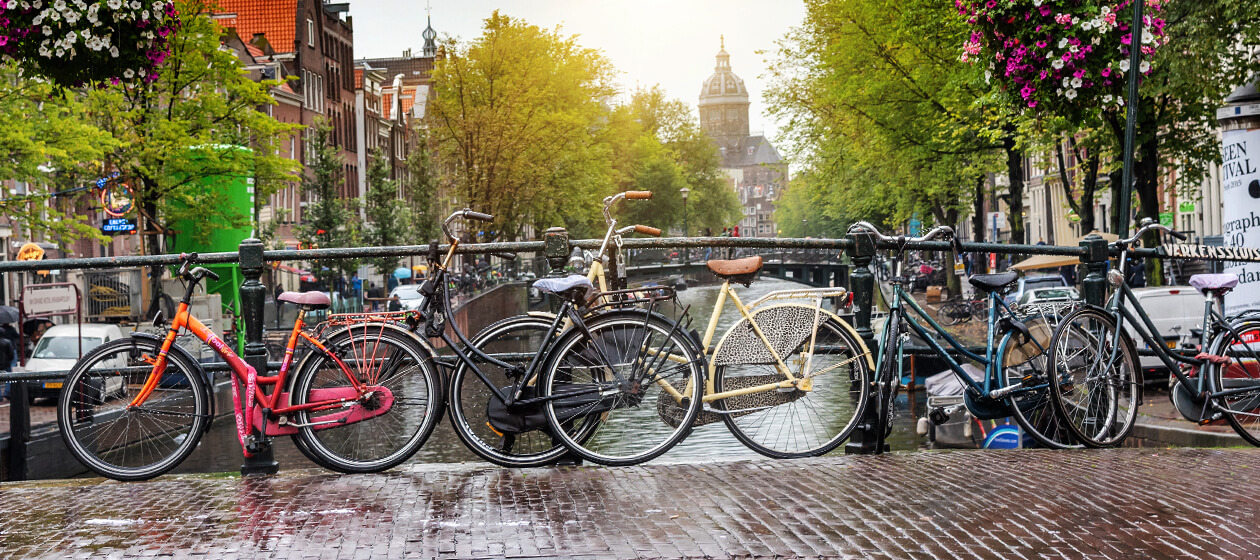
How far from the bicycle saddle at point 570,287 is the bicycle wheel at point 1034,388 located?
2.13m

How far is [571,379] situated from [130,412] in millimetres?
1994

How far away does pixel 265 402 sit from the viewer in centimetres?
535

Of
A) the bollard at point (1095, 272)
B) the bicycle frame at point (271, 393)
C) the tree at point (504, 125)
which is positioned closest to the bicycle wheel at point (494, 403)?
the bicycle frame at point (271, 393)

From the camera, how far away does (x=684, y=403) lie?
17.5 feet

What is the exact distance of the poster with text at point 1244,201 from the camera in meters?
10.6

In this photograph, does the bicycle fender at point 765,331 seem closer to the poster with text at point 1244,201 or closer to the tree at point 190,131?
the poster with text at point 1244,201

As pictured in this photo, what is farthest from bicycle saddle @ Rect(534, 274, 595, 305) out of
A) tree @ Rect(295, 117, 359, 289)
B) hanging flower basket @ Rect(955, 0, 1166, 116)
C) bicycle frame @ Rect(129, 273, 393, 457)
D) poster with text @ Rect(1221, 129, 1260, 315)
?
tree @ Rect(295, 117, 359, 289)

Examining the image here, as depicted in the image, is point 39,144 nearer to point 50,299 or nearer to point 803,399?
point 50,299

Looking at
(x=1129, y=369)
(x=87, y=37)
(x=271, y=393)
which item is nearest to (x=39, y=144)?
(x=87, y=37)

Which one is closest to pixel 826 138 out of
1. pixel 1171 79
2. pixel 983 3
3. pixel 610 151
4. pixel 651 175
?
pixel 610 151

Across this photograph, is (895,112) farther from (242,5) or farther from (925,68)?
(242,5)

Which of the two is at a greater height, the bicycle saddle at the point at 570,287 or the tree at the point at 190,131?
the tree at the point at 190,131

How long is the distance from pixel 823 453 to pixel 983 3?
6.56 metres

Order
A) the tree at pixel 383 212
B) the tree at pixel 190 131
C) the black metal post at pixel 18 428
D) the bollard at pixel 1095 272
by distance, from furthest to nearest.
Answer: the tree at pixel 383 212, the tree at pixel 190 131, the black metal post at pixel 18 428, the bollard at pixel 1095 272
